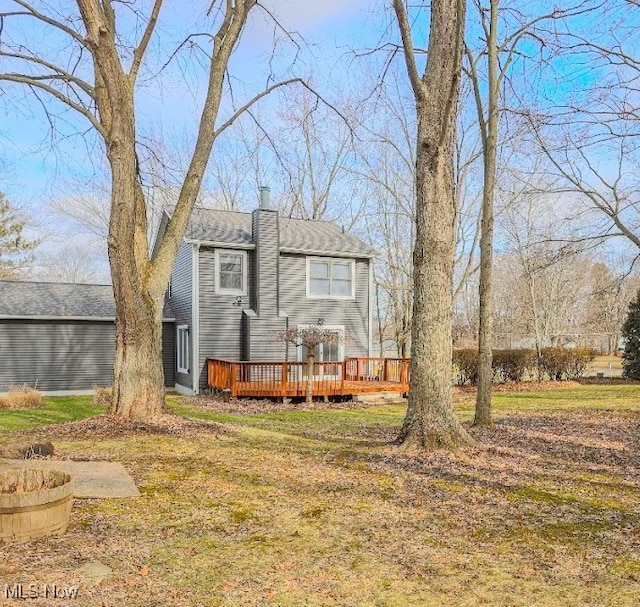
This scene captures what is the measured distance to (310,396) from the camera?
14586 millimetres

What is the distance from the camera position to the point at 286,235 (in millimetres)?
18594

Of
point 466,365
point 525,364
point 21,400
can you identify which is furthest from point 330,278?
point 21,400

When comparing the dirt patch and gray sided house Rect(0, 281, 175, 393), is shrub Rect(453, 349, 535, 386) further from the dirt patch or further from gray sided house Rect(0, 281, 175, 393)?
the dirt patch

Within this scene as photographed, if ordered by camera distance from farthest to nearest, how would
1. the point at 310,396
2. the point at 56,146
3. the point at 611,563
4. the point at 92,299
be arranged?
the point at 92,299, the point at 310,396, the point at 56,146, the point at 611,563

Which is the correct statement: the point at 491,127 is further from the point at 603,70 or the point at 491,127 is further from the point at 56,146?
the point at 56,146

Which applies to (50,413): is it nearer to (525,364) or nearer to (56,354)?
(56,354)

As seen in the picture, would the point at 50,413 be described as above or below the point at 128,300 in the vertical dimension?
below

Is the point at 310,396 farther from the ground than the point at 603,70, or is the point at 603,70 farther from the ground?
the point at 603,70

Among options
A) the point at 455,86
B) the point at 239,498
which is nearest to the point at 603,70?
the point at 455,86

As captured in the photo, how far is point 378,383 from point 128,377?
27.3 feet

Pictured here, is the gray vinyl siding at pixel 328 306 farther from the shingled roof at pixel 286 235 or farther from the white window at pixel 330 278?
the shingled roof at pixel 286 235

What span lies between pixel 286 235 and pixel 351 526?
48.9ft

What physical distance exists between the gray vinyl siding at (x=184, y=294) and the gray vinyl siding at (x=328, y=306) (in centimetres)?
283
